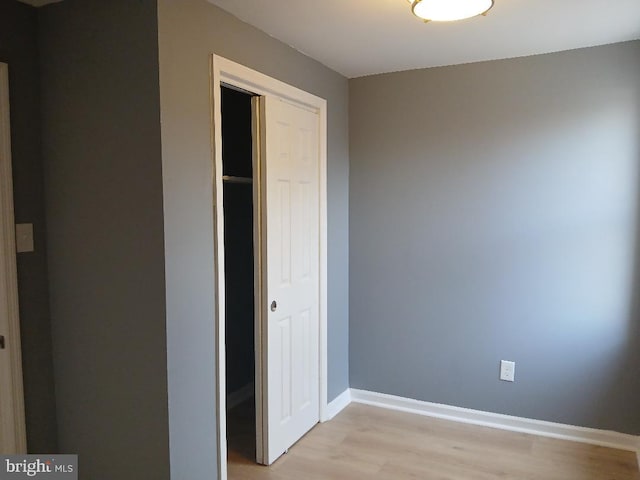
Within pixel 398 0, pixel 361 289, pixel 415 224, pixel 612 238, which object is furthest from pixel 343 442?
pixel 398 0

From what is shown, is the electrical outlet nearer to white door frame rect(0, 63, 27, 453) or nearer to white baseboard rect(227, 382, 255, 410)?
white baseboard rect(227, 382, 255, 410)

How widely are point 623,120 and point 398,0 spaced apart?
157 centimetres

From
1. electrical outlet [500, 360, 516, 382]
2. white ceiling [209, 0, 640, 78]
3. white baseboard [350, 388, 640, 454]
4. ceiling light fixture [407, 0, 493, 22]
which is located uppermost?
white ceiling [209, 0, 640, 78]

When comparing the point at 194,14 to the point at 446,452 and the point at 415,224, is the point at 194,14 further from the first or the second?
the point at 446,452

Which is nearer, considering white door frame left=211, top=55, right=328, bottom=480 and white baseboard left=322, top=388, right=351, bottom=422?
white door frame left=211, top=55, right=328, bottom=480

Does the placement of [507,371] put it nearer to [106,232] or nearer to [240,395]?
[240,395]

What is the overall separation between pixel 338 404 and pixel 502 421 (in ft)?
3.58

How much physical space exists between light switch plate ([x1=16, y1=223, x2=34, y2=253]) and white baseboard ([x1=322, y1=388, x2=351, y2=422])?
207 centimetres

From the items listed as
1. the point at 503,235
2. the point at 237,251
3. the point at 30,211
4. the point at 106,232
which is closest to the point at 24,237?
the point at 30,211

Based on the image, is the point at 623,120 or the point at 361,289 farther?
the point at 361,289

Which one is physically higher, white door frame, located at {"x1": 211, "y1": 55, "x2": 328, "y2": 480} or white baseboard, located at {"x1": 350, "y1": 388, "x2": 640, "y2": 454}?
white door frame, located at {"x1": 211, "y1": 55, "x2": 328, "y2": 480}

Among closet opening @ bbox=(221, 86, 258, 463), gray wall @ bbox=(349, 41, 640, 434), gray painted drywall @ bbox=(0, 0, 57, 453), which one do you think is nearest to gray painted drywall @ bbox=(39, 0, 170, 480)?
gray painted drywall @ bbox=(0, 0, 57, 453)

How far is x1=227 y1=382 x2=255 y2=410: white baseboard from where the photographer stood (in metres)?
3.61

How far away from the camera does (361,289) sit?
11.9 feet
